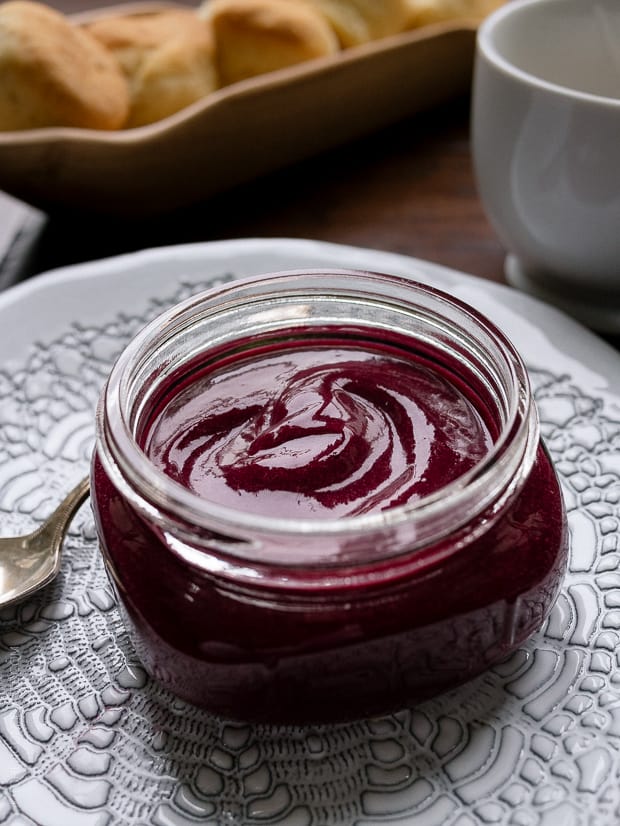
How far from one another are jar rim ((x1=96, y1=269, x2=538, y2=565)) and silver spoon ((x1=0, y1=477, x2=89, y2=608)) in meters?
0.18

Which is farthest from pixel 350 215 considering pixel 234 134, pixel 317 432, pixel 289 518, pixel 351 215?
pixel 289 518

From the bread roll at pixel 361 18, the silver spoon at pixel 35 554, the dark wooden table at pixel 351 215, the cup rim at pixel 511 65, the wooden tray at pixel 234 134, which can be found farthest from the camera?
the bread roll at pixel 361 18

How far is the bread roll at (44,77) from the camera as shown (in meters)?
1.40

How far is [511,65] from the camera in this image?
4.25 ft

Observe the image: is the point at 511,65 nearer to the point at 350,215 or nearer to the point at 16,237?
the point at 350,215

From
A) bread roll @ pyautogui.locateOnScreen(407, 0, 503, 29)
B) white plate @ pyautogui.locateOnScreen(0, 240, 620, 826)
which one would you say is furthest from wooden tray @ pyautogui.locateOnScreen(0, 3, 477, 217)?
white plate @ pyautogui.locateOnScreen(0, 240, 620, 826)

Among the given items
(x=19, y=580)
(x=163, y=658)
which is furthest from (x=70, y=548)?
(x=163, y=658)

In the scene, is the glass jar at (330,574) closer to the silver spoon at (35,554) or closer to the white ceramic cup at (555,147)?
the silver spoon at (35,554)

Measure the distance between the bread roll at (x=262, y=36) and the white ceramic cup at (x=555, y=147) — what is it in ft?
1.10

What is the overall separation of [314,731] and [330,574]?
179 mm

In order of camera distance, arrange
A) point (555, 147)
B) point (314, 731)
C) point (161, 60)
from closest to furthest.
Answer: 1. point (314, 731)
2. point (555, 147)
3. point (161, 60)

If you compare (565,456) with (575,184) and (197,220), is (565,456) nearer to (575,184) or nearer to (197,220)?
(575,184)

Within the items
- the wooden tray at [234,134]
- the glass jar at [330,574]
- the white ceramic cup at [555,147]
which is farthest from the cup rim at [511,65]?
the glass jar at [330,574]

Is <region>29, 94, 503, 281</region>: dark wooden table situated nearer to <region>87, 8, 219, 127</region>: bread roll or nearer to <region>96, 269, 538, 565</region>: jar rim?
<region>87, 8, 219, 127</region>: bread roll
